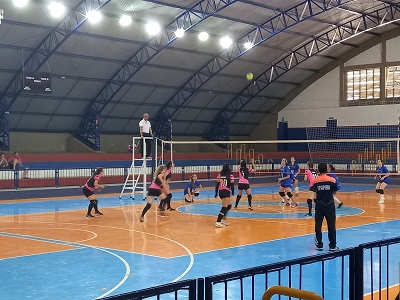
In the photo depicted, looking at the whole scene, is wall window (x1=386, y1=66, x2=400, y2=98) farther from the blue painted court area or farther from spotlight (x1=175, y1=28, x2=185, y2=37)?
the blue painted court area

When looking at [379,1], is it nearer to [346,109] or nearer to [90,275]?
[346,109]

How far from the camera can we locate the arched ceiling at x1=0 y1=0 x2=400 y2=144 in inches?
1275

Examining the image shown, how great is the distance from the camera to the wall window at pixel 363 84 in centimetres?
4609

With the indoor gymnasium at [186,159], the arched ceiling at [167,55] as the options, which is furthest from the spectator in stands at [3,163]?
the arched ceiling at [167,55]

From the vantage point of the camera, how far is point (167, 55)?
38375 mm

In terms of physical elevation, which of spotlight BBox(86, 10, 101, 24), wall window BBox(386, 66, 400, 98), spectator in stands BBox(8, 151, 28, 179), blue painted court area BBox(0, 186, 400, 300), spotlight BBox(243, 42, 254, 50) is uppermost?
spotlight BBox(243, 42, 254, 50)

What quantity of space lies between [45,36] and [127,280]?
25198 millimetres

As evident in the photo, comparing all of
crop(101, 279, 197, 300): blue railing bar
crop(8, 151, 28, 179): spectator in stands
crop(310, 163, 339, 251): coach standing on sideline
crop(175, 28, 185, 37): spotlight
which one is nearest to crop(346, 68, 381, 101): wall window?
crop(175, 28, 185, 37): spotlight

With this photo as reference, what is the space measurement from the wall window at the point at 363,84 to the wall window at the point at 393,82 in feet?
2.60

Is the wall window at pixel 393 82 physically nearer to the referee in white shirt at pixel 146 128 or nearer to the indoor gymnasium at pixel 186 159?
the indoor gymnasium at pixel 186 159

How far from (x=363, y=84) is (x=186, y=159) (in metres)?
17.1

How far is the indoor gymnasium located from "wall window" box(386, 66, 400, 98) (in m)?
0.08

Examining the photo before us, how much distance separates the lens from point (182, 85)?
4344 centimetres

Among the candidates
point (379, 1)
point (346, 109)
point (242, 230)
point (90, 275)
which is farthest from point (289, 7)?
point (90, 275)
